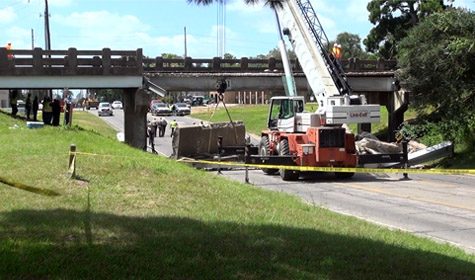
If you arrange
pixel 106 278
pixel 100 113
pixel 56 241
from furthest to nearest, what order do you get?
pixel 100 113
pixel 56 241
pixel 106 278

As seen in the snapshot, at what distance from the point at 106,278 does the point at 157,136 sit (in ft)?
154

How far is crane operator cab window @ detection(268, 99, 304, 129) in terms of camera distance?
80.1 feet

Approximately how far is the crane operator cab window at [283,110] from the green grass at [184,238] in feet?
37.2

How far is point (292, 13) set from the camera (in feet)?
79.3

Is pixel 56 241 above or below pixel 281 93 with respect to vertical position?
below

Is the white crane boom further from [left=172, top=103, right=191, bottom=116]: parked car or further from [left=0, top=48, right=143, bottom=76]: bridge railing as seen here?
[left=172, top=103, right=191, bottom=116]: parked car

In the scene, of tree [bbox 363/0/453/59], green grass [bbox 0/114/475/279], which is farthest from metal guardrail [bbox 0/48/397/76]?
tree [bbox 363/0/453/59]

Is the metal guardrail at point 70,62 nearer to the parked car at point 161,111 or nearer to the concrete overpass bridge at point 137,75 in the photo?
the concrete overpass bridge at point 137,75

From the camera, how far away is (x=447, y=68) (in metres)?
28.4

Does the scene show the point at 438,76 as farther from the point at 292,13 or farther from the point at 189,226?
the point at 189,226

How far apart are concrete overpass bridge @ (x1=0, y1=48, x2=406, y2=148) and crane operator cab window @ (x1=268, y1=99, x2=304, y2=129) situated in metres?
9.22

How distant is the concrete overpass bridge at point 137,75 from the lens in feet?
102

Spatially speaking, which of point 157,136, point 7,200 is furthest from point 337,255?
point 157,136

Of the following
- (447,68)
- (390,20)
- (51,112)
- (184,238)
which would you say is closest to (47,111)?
(51,112)
